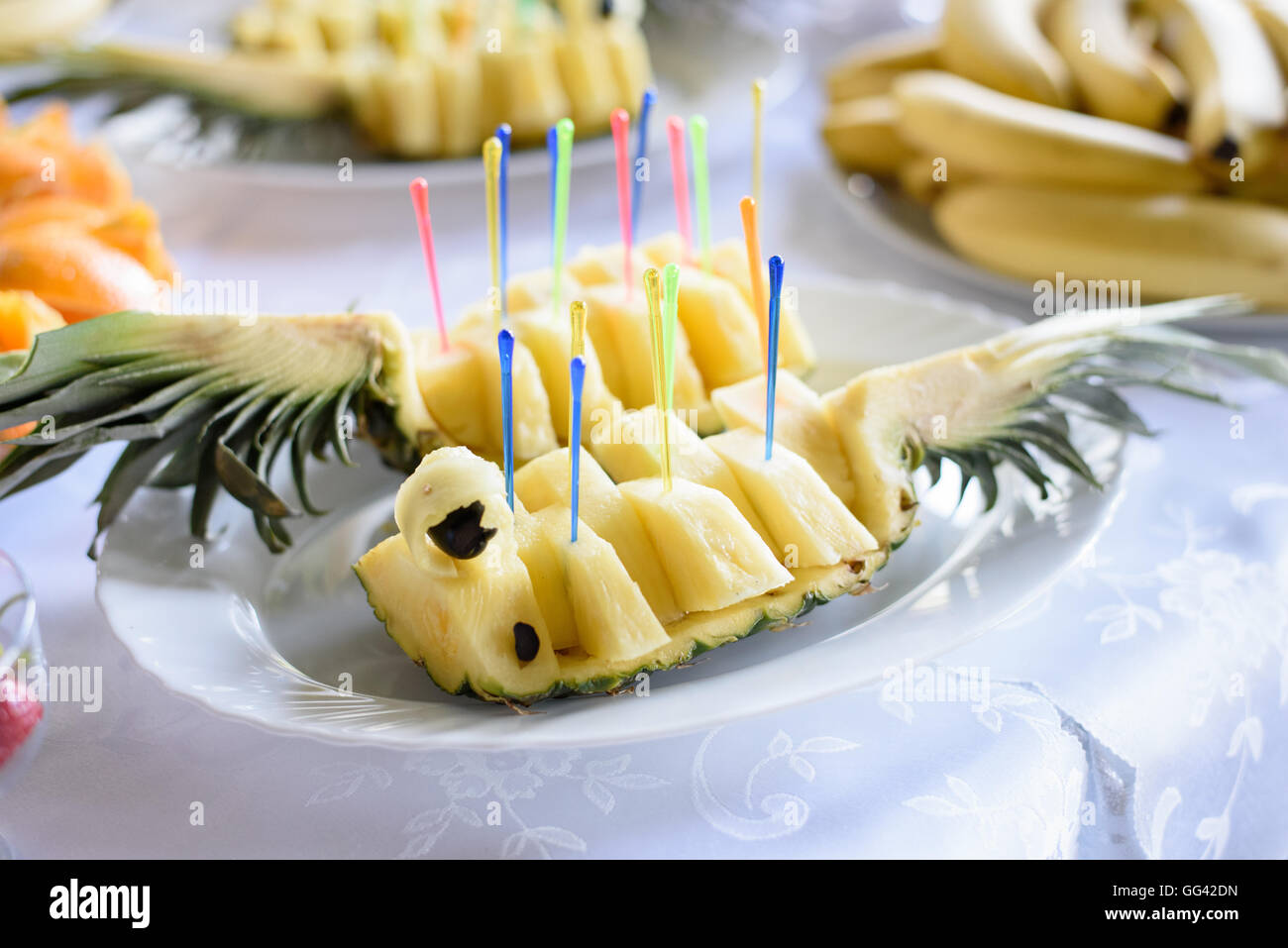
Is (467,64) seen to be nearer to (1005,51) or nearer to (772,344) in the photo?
(1005,51)

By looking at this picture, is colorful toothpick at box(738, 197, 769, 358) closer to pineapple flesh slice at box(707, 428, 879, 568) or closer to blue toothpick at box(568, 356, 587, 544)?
pineapple flesh slice at box(707, 428, 879, 568)

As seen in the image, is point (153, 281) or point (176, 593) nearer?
point (176, 593)

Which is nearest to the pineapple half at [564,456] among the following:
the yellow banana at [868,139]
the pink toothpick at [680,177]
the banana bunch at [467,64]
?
the pink toothpick at [680,177]

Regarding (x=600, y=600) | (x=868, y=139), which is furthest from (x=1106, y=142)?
(x=600, y=600)

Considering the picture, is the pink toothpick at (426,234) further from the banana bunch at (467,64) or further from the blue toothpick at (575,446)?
the banana bunch at (467,64)

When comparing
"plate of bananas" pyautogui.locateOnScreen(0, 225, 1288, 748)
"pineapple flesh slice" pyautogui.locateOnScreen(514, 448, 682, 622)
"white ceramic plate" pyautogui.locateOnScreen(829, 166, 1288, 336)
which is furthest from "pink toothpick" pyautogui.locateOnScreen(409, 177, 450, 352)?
"white ceramic plate" pyautogui.locateOnScreen(829, 166, 1288, 336)
